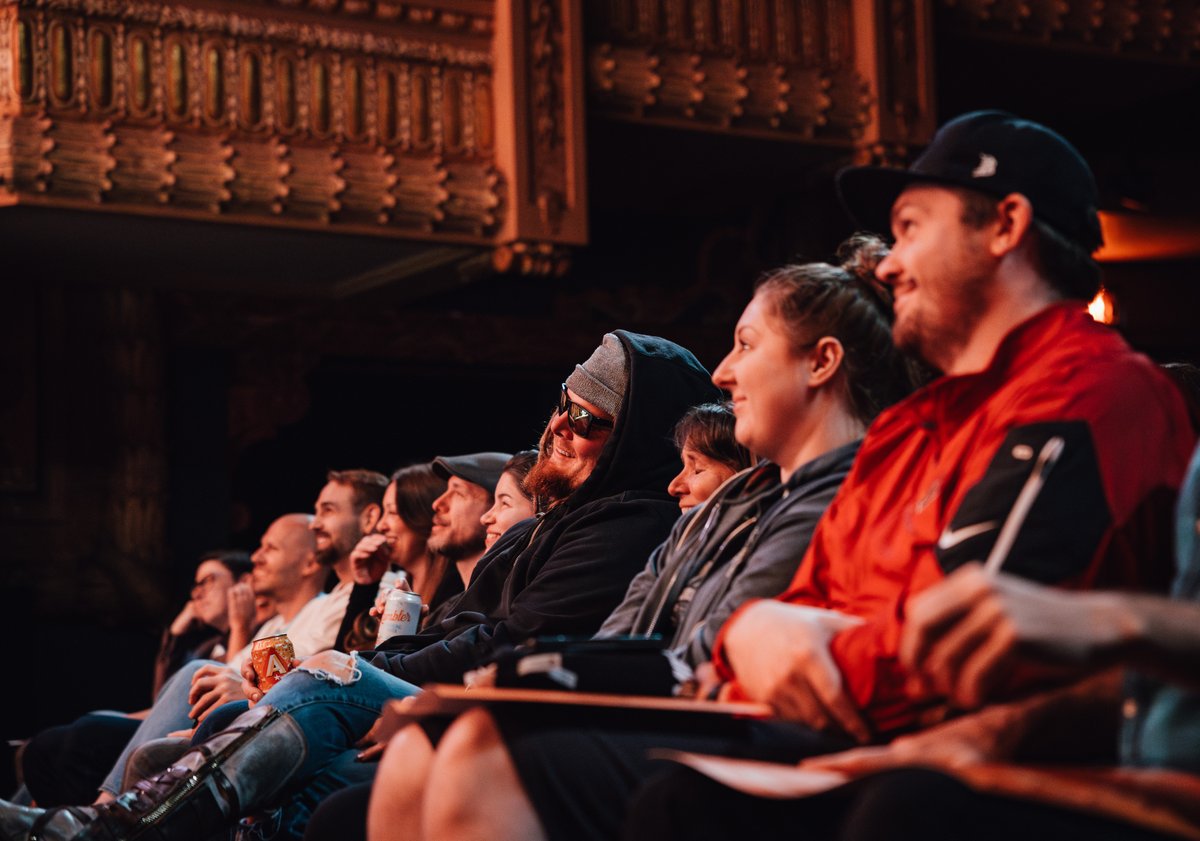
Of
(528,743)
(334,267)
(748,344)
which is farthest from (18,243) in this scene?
(528,743)

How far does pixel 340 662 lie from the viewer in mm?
3086

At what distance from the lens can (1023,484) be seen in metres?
1.63

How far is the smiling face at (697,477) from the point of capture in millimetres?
3105

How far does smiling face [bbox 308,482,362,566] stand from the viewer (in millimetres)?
5008

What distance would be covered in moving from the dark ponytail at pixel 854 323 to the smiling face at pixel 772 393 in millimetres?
24

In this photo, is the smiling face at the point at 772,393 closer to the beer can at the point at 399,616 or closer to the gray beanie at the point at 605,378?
the gray beanie at the point at 605,378

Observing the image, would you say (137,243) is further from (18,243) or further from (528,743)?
(528,743)

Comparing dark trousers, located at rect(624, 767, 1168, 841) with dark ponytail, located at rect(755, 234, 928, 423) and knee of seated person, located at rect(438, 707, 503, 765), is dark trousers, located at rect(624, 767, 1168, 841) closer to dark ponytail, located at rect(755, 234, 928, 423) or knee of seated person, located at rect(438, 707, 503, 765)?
knee of seated person, located at rect(438, 707, 503, 765)

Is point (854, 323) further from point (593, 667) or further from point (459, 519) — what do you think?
point (459, 519)

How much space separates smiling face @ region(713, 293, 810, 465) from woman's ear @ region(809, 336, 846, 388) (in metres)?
0.01

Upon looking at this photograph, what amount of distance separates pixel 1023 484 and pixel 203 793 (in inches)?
73.9

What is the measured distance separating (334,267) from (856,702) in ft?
18.0

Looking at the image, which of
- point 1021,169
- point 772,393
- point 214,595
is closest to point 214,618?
point 214,595

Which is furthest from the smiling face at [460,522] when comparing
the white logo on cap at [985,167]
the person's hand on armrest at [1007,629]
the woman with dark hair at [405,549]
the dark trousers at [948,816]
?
the person's hand on armrest at [1007,629]
